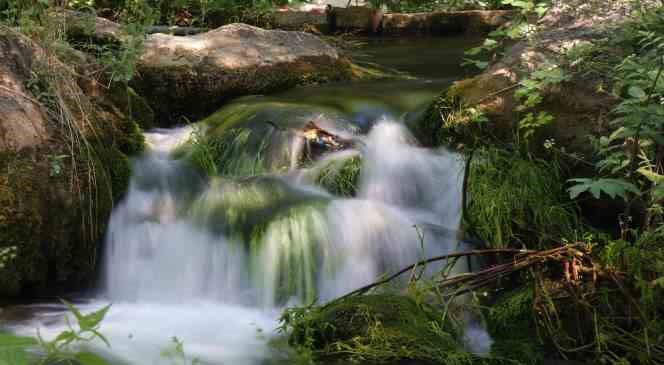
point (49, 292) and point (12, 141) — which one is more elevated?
point (12, 141)

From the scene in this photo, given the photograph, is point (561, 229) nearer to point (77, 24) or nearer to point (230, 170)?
point (230, 170)

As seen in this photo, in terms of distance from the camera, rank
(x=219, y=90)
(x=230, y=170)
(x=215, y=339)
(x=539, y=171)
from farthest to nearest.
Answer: (x=219, y=90) < (x=230, y=170) < (x=539, y=171) < (x=215, y=339)

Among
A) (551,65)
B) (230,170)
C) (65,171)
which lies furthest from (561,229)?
(65,171)

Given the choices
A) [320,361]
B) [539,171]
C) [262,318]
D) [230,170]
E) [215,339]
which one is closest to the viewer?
[320,361]

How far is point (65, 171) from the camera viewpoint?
3.69 metres

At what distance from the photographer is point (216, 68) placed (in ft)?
19.6

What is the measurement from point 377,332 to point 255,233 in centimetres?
120

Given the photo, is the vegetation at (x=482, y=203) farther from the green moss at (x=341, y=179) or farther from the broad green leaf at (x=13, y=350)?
the broad green leaf at (x=13, y=350)

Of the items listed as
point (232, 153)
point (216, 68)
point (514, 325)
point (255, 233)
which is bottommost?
point (514, 325)

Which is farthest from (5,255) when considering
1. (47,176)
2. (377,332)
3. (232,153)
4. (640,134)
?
(640,134)

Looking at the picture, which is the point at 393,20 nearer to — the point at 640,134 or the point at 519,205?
the point at 519,205

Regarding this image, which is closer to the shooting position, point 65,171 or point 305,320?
point 305,320

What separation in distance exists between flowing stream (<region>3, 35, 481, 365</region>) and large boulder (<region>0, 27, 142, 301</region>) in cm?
17

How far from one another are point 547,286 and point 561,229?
0.48 m
